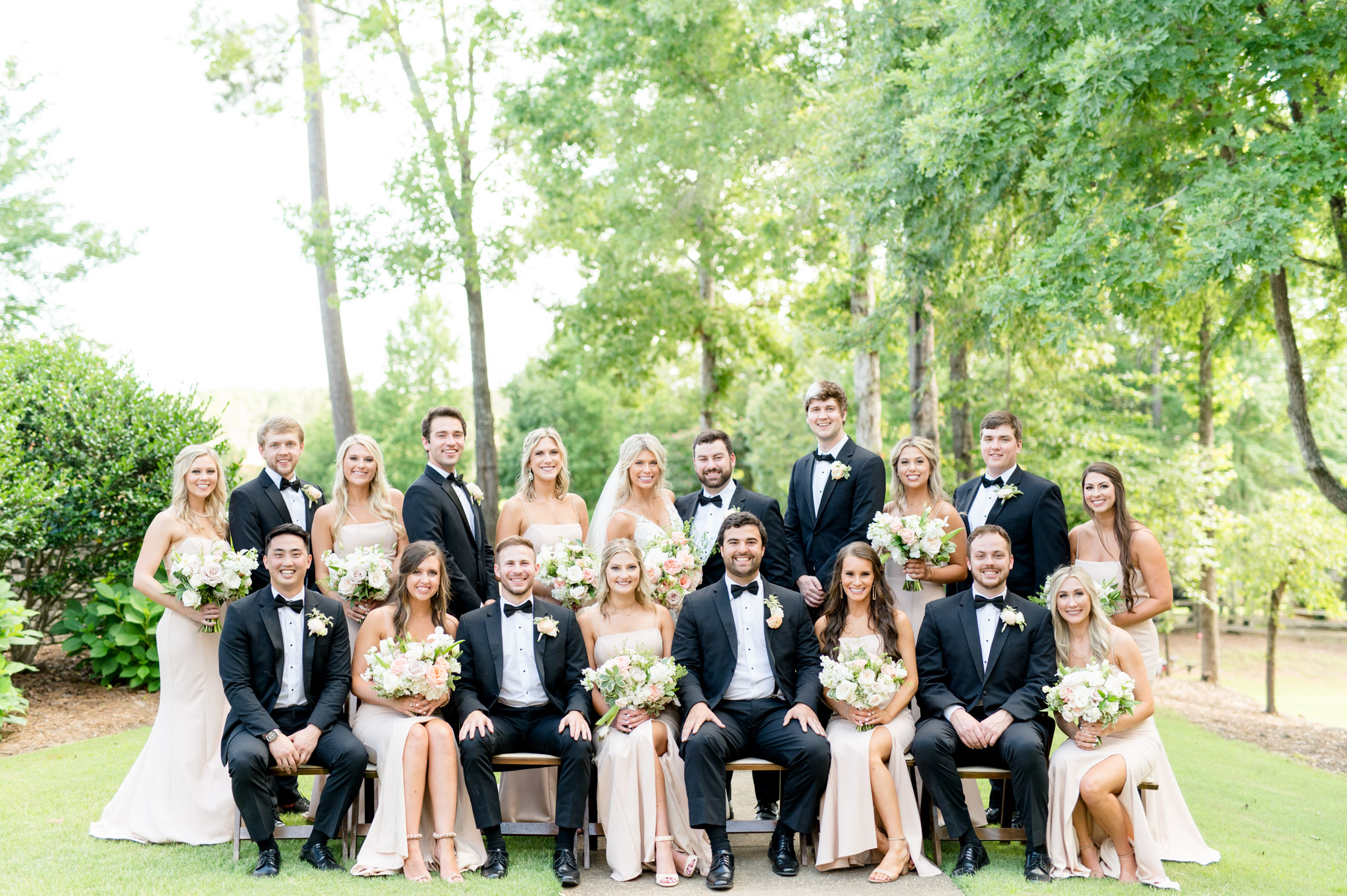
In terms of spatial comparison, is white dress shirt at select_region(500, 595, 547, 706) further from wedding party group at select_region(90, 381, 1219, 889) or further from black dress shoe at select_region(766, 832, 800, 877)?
black dress shoe at select_region(766, 832, 800, 877)

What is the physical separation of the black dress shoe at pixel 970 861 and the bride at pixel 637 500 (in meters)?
2.56

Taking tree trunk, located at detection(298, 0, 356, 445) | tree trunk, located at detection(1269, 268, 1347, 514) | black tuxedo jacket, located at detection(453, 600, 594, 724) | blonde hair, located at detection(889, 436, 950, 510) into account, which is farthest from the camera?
tree trunk, located at detection(298, 0, 356, 445)

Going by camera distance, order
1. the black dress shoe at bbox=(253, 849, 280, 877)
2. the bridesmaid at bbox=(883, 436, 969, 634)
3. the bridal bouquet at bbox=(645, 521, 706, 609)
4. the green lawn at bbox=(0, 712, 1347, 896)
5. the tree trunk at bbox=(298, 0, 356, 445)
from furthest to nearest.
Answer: the tree trunk at bbox=(298, 0, 356, 445) < the bridesmaid at bbox=(883, 436, 969, 634) < the bridal bouquet at bbox=(645, 521, 706, 609) < the black dress shoe at bbox=(253, 849, 280, 877) < the green lawn at bbox=(0, 712, 1347, 896)

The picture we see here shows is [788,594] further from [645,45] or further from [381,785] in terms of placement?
[645,45]

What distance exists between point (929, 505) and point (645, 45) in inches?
505

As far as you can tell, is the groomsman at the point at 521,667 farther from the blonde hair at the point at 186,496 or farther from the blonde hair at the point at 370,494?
the blonde hair at the point at 186,496

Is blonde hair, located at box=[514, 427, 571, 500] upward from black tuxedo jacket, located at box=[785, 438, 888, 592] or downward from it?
upward

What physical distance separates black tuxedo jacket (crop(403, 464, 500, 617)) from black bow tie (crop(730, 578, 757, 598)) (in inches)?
58.9

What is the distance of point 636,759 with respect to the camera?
5.73 m

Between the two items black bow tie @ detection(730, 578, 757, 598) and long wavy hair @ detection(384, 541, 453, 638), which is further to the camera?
black bow tie @ detection(730, 578, 757, 598)

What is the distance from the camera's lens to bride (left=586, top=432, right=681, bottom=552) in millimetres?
6703

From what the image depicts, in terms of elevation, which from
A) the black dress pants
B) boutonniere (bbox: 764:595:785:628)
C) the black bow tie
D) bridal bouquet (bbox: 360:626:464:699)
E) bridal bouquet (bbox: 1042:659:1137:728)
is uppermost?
the black bow tie

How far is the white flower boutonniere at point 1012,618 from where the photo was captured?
5.88 meters

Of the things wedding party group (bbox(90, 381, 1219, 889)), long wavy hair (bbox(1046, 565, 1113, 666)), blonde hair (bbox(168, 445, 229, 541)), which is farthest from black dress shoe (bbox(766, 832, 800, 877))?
blonde hair (bbox(168, 445, 229, 541))
